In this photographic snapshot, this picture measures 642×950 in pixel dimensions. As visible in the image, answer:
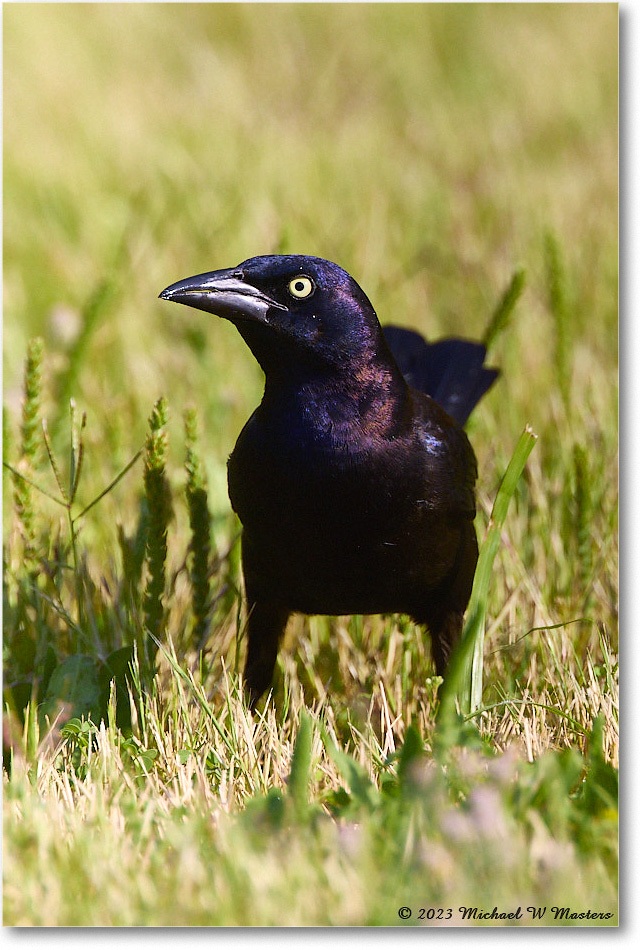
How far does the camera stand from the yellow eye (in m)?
2.25

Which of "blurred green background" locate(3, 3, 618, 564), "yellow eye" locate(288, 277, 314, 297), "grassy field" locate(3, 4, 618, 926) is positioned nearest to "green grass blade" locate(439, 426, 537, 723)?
"grassy field" locate(3, 4, 618, 926)

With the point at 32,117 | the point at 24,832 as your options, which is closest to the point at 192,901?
the point at 24,832

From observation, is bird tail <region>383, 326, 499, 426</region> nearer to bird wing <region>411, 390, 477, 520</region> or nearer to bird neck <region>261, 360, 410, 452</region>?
bird wing <region>411, 390, 477, 520</region>

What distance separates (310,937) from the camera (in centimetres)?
195

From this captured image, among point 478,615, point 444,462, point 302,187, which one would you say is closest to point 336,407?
point 444,462

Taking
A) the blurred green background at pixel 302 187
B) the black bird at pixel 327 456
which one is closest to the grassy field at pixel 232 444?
the blurred green background at pixel 302 187

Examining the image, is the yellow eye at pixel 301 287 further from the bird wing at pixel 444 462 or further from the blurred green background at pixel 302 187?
the blurred green background at pixel 302 187

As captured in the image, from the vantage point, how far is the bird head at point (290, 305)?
88.3 inches

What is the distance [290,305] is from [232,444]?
145 cm

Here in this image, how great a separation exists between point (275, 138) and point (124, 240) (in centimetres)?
76

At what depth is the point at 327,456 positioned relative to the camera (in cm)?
223

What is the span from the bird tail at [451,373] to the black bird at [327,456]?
72cm

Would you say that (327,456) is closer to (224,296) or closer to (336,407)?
(336,407)

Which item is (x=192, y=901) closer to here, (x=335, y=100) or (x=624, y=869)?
(x=624, y=869)
